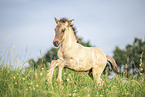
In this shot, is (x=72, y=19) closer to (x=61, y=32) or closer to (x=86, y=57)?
(x=61, y=32)

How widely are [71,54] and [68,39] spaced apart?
562 millimetres

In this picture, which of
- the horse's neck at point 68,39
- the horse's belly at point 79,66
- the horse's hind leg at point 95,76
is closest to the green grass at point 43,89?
the horse's belly at point 79,66

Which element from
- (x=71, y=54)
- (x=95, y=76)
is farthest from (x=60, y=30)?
(x=95, y=76)

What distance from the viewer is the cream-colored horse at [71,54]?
555cm

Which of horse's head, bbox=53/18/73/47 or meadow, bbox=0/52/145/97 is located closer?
meadow, bbox=0/52/145/97

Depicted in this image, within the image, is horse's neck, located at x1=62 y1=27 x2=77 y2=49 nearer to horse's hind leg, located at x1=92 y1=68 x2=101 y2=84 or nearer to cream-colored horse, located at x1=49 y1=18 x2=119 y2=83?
cream-colored horse, located at x1=49 y1=18 x2=119 y2=83

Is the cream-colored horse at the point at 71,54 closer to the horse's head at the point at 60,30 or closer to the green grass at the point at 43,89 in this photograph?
the horse's head at the point at 60,30

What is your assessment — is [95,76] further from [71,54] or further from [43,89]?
[43,89]

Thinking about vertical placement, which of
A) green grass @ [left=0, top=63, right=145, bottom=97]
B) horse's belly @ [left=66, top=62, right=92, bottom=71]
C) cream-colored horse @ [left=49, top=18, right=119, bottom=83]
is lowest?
green grass @ [left=0, top=63, right=145, bottom=97]

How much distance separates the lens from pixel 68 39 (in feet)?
19.4

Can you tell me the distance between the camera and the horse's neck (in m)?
5.84

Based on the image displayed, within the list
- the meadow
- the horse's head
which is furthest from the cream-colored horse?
the meadow

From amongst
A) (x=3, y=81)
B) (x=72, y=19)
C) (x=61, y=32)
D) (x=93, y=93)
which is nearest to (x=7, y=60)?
(x=3, y=81)

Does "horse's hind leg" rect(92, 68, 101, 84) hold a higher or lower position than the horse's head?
lower
